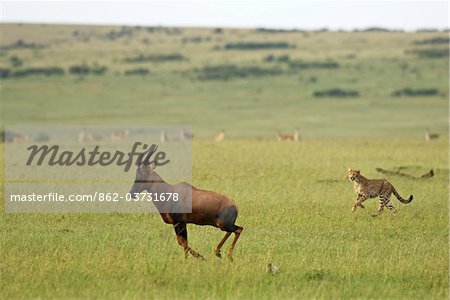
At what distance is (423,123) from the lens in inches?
1729

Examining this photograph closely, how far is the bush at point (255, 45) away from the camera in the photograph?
3226 inches

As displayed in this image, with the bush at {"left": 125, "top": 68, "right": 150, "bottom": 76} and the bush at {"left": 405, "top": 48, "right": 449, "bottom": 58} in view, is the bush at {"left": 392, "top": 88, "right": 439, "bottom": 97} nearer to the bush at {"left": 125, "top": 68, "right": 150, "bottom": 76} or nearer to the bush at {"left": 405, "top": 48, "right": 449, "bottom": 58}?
the bush at {"left": 405, "top": 48, "right": 449, "bottom": 58}

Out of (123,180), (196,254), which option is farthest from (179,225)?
(123,180)

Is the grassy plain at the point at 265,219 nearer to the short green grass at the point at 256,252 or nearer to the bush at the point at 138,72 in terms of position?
the short green grass at the point at 256,252

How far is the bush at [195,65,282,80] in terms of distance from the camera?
6316 centimetres

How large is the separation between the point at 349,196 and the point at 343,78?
153 feet

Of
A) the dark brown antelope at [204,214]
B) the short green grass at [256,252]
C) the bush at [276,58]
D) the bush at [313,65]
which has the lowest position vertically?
the short green grass at [256,252]

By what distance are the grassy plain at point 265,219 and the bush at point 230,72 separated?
6055mm

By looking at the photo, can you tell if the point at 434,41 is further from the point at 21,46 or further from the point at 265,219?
the point at 265,219

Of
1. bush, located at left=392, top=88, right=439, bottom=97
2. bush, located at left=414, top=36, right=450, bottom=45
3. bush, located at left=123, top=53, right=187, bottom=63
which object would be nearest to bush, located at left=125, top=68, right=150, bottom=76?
bush, located at left=123, top=53, right=187, bottom=63

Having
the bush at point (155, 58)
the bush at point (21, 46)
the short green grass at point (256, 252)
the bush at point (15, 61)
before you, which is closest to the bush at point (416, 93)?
the bush at point (155, 58)

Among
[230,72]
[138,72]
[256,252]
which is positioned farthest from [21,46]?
[256,252]

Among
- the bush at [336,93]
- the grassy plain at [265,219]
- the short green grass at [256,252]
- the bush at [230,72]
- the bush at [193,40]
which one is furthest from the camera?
the bush at [193,40]

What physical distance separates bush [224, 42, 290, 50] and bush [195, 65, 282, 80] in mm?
14448
